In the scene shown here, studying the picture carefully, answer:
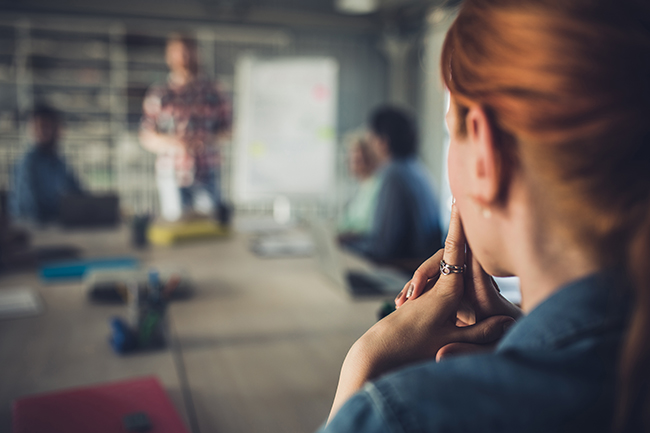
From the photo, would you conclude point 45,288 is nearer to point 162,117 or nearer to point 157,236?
point 157,236

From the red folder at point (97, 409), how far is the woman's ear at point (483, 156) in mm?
721

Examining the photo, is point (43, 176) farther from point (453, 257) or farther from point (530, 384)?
point (530, 384)

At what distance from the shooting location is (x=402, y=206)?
291cm

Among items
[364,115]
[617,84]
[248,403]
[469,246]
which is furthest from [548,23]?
[364,115]

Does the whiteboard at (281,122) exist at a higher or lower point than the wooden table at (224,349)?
higher

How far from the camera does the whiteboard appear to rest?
394 cm

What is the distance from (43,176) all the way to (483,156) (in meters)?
4.28

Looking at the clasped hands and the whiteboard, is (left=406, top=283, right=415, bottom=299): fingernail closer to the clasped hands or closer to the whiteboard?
the clasped hands

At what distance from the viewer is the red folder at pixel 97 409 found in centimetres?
92

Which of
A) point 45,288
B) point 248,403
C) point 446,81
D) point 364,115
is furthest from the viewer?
point 364,115

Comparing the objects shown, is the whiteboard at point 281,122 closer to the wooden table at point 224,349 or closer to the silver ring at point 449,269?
the wooden table at point 224,349

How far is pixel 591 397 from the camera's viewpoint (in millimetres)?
382

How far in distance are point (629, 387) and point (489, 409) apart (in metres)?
0.09

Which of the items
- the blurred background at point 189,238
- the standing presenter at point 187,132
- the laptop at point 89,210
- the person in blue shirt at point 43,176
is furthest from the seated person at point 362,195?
the person in blue shirt at point 43,176
